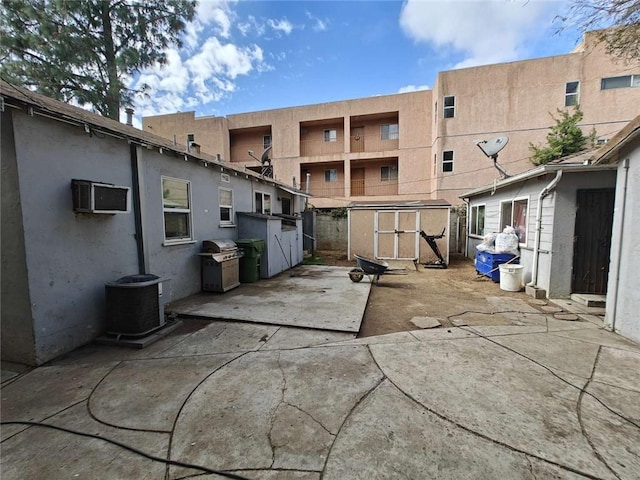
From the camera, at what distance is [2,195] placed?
2.94 metres

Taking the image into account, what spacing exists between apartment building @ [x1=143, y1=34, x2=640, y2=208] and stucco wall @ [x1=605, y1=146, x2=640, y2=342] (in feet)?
32.7

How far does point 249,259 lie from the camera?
6.93 meters

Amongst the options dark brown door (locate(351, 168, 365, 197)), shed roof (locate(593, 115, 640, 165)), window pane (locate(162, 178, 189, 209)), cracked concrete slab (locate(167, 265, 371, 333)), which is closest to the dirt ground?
cracked concrete slab (locate(167, 265, 371, 333))

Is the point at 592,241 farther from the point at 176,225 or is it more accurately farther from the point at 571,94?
the point at 571,94

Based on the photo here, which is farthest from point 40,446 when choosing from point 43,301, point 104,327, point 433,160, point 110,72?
point 433,160

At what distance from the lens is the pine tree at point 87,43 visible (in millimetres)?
9484

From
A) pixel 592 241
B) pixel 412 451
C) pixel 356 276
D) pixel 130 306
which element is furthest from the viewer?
pixel 356 276

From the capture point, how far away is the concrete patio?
170 cm

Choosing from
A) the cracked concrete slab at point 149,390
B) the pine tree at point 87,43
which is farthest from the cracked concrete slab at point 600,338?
the pine tree at point 87,43

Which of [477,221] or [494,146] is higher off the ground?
[494,146]

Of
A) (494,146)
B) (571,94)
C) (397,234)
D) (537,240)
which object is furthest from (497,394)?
(571,94)

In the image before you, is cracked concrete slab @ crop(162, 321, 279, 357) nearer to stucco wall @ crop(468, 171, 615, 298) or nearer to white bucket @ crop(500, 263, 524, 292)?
white bucket @ crop(500, 263, 524, 292)

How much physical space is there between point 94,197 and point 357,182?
1808 centimetres

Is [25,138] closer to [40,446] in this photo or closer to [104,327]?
[104,327]
